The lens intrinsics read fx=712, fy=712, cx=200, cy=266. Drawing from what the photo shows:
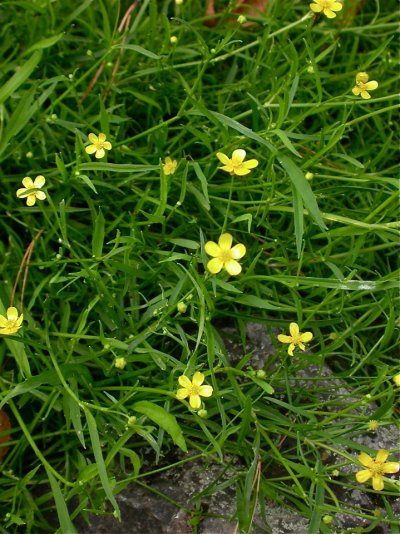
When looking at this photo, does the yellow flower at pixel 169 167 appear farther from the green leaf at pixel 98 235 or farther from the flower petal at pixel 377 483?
the flower petal at pixel 377 483

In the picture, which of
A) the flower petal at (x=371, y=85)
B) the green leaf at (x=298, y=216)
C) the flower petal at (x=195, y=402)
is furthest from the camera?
the flower petal at (x=371, y=85)

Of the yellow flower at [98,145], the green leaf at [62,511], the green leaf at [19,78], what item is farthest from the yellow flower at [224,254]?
the green leaf at [19,78]

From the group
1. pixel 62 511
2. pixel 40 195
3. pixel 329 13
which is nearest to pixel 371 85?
pixel 329 13

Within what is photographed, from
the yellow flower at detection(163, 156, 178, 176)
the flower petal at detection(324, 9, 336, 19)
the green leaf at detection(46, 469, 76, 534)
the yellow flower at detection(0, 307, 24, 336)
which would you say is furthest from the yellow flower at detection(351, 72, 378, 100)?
the green leaf at detection(46, 469, 76, 534)

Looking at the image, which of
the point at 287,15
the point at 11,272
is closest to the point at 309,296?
the point at 11,272

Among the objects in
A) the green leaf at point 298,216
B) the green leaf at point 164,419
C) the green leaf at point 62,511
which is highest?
the green leaf at point 298,216

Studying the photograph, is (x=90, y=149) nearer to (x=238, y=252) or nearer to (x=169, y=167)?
(x=169, y=167)

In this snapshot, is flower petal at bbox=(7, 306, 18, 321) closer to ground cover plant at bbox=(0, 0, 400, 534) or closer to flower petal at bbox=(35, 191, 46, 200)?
ground cover plant at bbox=(0, 0, 400, 534)

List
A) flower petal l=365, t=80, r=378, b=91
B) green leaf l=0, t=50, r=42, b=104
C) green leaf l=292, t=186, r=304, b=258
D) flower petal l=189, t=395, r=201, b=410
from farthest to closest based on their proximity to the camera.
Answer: green leaf l=0, t=50, r=42, b=104 < flower petal l=365, t=80, r=378, b=91 < green leaf l=292, t=186, r=304, b=258 < flower petal l=189, t=395, r=201, b=410
